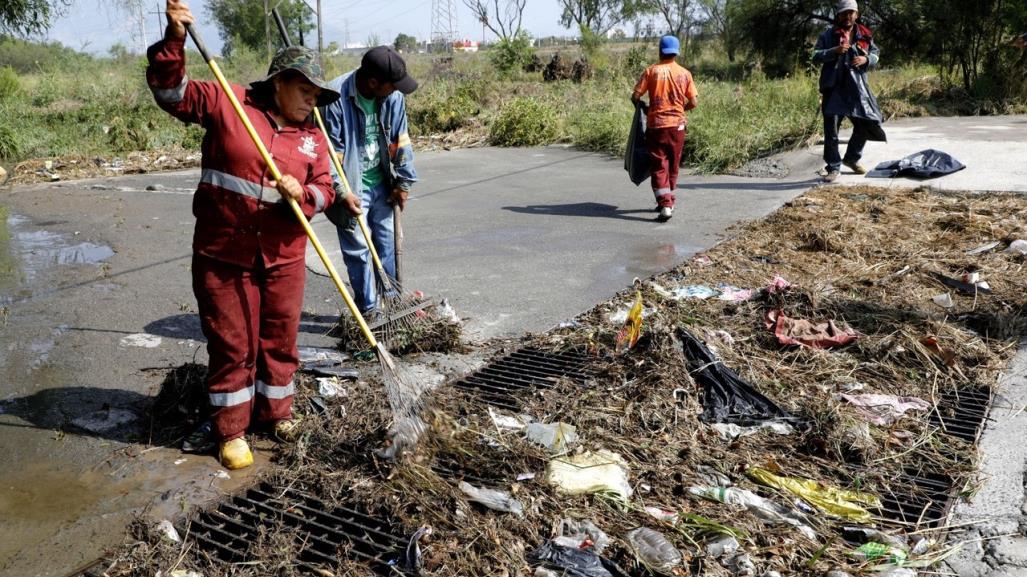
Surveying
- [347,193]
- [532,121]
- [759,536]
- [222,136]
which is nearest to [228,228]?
[222,136]

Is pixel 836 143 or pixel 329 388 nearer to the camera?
pixel 329 388

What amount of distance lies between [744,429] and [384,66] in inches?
111

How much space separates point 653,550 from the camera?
2.77 m

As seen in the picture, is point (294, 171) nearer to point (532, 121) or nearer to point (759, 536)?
point (759, 536)

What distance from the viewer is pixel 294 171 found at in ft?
11.2

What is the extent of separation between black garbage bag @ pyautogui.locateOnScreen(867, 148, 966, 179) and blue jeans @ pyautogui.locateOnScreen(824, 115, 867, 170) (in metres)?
0.35

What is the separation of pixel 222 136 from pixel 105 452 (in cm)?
157

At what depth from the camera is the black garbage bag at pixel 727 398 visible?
3.79m

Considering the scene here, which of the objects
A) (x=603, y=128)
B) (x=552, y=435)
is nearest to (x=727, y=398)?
(x=552, y=435)

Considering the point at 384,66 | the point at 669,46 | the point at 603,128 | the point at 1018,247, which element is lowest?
the point at 1018,247

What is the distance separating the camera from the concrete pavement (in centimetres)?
331

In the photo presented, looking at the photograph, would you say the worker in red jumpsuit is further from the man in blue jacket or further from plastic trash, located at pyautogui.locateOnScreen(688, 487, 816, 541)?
plastic trash, located at pyautogui.locateOnScreen(688, 487, 816, 541)

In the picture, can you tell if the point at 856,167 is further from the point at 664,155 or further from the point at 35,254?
the point at 35,254

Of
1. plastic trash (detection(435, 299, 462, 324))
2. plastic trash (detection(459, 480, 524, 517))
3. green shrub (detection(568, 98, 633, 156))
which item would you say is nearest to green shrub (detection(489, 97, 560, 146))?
green shrub (detection(568, 98, 633, 156))
